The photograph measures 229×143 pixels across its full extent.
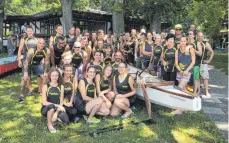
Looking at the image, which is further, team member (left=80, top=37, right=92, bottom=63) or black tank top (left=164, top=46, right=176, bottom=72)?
team member (left=80, top=37, right=92, bottom=63)

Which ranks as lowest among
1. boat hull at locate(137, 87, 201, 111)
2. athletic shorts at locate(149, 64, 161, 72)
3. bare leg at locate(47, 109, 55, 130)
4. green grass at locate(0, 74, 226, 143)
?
green grass at locate(0, 74, 226, 143)

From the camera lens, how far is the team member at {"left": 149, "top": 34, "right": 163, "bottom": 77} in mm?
9055

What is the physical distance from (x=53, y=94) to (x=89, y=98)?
872 mm

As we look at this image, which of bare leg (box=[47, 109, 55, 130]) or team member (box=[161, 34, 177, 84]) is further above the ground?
team member (box=[161, 34, 177, 84])

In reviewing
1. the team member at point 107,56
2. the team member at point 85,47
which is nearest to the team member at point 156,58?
the team member at point 107,56

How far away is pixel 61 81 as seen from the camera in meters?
6.45

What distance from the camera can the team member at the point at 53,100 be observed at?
609 cm

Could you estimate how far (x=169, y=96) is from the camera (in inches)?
272

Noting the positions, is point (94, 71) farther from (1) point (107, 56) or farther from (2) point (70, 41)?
(2) point (70, 41)

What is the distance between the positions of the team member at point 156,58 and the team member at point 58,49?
2.59 meters

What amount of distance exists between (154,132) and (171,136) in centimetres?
37

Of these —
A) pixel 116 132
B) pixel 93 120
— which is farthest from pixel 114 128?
pixel 93 120

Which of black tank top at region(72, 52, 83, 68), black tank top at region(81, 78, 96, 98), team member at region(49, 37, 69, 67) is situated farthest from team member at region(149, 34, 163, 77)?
black tank top at region(81, 78, 96, 98)

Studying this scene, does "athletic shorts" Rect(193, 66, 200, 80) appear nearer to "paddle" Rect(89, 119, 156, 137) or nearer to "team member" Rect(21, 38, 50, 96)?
"paddle" Rect(89, 119, 156, 137)
